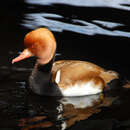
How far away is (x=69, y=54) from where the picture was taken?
316 inches

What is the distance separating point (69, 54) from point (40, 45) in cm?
180

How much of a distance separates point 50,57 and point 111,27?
10.4ft

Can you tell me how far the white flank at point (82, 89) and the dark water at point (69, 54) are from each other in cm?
10

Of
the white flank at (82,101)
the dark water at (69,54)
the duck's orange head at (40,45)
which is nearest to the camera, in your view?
the dark water at (69,54)

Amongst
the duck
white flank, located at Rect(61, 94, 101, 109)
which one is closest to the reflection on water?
the duck

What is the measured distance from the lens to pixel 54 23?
952 centimetres

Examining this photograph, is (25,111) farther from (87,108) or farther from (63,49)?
(63,49)

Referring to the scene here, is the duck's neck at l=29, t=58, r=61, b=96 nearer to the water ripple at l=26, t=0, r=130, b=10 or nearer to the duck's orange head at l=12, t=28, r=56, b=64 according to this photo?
the duck's orange head at l=12, t=28, r=56, b=64

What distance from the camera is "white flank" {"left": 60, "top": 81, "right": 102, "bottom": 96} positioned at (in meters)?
6.55

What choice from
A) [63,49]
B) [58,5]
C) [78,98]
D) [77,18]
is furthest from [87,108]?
[58,5]

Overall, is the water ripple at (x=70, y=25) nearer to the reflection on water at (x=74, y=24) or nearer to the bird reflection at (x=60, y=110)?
the reflection on water at (x=74, y=24)

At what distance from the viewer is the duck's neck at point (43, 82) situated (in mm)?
6508

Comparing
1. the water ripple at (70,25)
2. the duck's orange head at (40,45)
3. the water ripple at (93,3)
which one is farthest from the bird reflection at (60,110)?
the water ripple at (93,3)

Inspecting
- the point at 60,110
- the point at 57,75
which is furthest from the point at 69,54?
the point at 60,110
